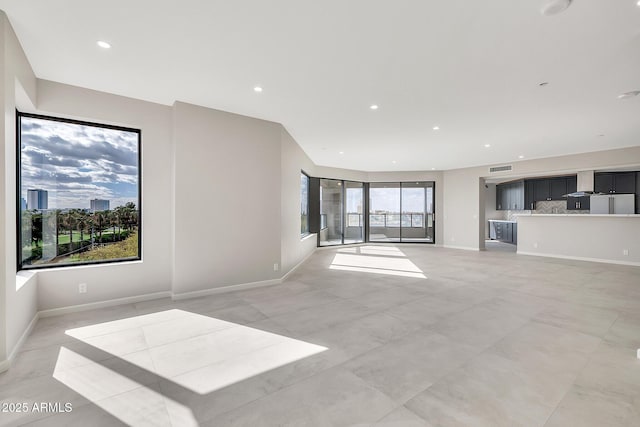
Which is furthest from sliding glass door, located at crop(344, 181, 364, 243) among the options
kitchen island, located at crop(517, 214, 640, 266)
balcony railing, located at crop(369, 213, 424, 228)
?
kitchen island, located at crop(517, 214, 640, 266)

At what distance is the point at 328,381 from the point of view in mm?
2170

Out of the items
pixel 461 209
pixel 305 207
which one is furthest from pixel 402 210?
pixel 305 207

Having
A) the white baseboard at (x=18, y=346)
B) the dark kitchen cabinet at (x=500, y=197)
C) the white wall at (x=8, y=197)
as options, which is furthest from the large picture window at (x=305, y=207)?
the dark kitchen cabinet at (x=500, y=197)

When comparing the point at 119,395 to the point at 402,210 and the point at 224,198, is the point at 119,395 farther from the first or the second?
the point at 402,210

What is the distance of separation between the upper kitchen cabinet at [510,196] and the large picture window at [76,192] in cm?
1218

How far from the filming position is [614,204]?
817cm

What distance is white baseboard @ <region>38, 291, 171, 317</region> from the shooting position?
3.49 meters

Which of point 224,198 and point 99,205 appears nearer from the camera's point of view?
point 99,205

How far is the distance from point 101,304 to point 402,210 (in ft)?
31.0

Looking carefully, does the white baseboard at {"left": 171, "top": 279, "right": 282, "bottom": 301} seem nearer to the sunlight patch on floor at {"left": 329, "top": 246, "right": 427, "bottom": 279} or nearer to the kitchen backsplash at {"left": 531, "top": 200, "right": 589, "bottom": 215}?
the sunlight patch on floor at {"left": 329, "top": 246, "right": 427, "bottom": 279}

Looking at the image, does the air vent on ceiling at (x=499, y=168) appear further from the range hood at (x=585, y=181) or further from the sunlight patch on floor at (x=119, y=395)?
the sunlight patch on floor at (x=119, y=395)

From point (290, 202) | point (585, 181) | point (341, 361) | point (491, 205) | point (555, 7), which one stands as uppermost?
point (555, 7)

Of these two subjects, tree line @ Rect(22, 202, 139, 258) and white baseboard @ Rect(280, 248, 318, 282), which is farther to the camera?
white baseboard @ Rect(280, 248, 318, 282)

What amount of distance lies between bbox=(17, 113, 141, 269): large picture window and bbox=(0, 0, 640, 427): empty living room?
25 millimetres
